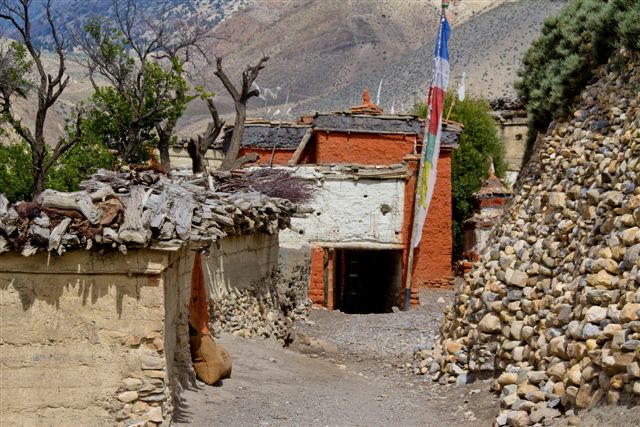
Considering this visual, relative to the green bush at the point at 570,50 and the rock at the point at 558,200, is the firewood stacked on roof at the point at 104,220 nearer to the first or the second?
the rock at the point at 558,200

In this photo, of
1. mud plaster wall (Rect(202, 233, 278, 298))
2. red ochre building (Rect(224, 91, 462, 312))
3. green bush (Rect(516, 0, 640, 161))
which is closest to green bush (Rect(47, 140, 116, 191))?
red ochre building (Rect(224, 91, 462, 312))

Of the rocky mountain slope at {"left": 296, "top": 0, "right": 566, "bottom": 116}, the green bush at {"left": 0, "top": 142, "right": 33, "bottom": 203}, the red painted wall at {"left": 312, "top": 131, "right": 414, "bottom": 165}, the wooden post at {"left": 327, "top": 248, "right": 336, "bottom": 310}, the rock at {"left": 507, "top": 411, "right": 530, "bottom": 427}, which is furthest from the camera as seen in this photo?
the rocky mountain slope at {"left": 296, "top": 0, "right": 566, "bottom": 116}

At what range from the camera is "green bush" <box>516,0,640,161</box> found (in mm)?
11203

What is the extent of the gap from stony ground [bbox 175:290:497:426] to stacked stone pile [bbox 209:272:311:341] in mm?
273

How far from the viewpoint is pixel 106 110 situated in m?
25.5

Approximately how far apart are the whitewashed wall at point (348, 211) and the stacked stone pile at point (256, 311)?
9.54 ft

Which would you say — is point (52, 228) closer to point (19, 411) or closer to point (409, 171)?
point (19, 411)

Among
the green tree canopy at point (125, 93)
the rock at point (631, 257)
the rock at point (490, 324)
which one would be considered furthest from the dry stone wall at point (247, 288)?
the green tree canopy at point (125, 93)

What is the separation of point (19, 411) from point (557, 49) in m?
9.16

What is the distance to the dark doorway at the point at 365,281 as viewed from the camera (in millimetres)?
24125

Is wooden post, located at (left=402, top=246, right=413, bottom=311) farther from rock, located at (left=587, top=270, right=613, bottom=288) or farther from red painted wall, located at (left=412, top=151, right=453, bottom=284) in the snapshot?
rock, located at (left=587, top=270, right=613, bottom=288)

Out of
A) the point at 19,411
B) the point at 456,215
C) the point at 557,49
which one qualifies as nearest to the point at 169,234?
the point at 19,411

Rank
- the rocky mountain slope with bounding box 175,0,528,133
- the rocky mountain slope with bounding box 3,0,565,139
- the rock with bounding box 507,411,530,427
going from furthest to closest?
the rocky mountain slope with bounding box 175,0,528,133 < the rocky mountain slope with bounding box 3,0,565,139 < the rock with bounding box 507,411,530,427

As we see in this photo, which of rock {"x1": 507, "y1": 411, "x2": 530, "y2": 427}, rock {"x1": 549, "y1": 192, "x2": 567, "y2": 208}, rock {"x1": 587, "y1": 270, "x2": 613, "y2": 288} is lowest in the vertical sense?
rock {"x1": 507, "y1": 411, "x2": 530, "y2": 427}
